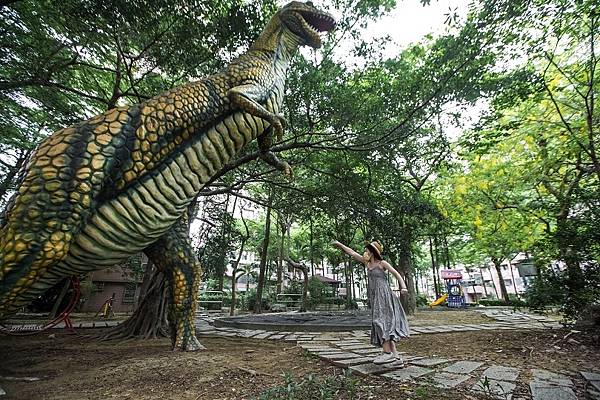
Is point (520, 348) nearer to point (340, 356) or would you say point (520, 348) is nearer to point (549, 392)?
point (549, 392)

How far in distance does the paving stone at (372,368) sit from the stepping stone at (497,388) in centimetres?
90

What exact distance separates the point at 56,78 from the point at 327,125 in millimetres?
6501

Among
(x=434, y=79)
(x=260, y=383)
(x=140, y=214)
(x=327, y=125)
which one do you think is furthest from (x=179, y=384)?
(x=434, y=79)

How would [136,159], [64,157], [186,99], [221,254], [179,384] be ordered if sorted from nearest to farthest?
[64,157]
[136,159]
[186,99]
[179,384]
[221,254]

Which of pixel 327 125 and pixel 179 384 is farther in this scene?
pixel 327 125

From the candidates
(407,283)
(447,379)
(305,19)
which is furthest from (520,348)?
(407,283)

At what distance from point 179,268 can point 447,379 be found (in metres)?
3.33

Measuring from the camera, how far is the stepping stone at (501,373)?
329 centimetres

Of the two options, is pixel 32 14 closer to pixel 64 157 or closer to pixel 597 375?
pixel 64 157

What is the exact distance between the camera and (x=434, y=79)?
234 inches

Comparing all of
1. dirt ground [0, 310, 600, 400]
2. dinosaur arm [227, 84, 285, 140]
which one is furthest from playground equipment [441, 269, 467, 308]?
dinosaur arm [227, 84, 285, 140]

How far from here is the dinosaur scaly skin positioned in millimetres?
2008

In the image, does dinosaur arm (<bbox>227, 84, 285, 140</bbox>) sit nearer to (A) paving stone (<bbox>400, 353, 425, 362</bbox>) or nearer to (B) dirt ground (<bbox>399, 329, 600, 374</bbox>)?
(A) paving stone (<bbox>400, 353, 425, 362</bbox>)

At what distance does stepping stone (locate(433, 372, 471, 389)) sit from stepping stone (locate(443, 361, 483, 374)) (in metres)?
0.17
